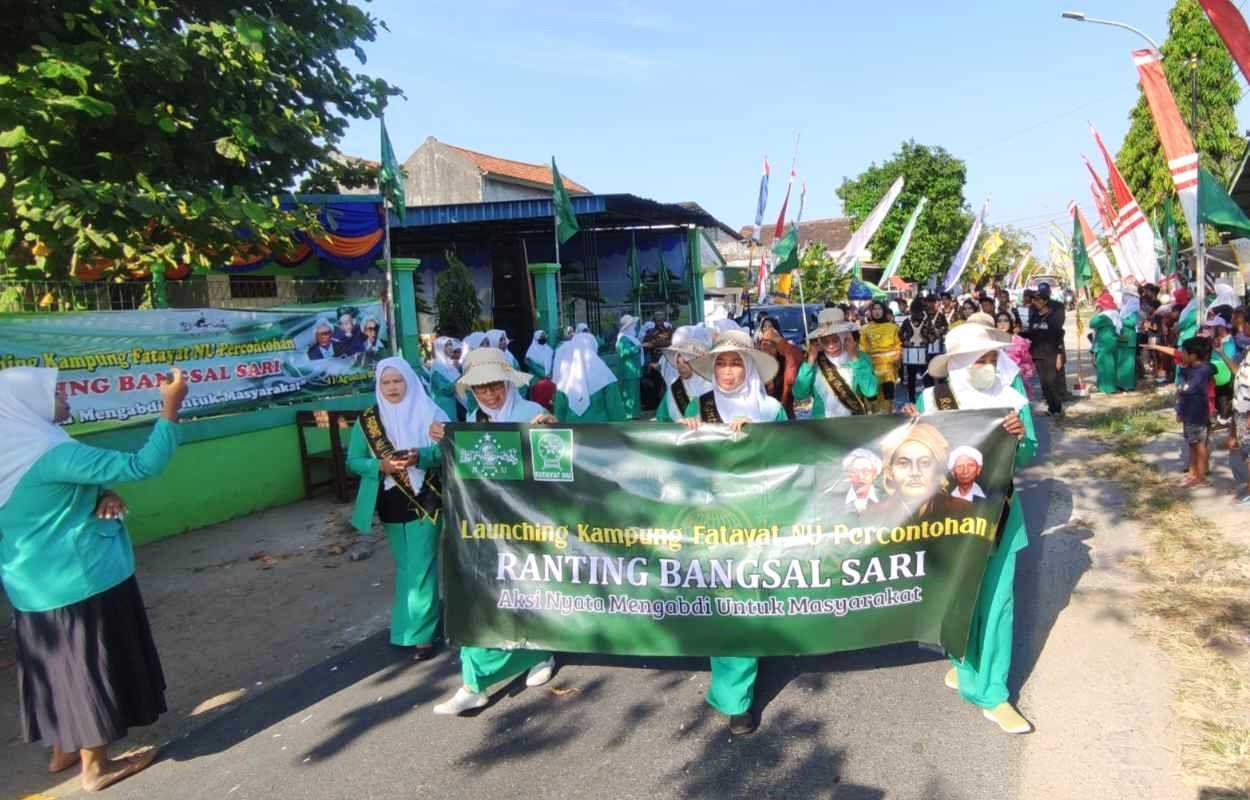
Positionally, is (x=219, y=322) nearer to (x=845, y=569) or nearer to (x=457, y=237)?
(x=845, y=569)

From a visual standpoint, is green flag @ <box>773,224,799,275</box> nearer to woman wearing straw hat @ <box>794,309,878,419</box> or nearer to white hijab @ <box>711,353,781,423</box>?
woman wearing straw hat @ <box>794,309,878,419</box>

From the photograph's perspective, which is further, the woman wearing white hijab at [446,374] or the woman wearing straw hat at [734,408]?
the woman wearing white hijab at [446,374]

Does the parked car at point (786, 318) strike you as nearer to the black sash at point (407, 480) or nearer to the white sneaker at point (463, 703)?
the black sash at point (407, 480)

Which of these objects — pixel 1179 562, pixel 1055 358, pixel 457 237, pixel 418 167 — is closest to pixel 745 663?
pixel 1179 562

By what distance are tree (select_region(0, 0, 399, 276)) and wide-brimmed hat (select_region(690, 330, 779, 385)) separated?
3.66 metres

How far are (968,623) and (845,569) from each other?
0.53 meters

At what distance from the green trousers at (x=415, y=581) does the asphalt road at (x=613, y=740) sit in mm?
231

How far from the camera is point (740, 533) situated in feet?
11.5

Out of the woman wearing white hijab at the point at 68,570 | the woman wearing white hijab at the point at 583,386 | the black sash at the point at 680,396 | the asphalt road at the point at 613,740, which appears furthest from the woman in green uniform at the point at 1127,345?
the woman wearing white hijab at the point at 68,570

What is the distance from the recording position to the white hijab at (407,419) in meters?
4.29

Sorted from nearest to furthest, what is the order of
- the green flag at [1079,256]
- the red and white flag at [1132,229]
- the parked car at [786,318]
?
1. the red and white flag at [1132,229]
2. the green flag at [1079,256]
3. the parked car at [786,318]

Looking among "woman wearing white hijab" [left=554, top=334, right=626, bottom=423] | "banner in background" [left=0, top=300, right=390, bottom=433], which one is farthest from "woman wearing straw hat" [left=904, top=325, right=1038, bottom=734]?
"banner in background" [left=0, top=300, right=390, bottom=433]

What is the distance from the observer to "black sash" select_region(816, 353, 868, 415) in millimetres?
5637

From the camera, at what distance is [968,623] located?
11.2 ft
